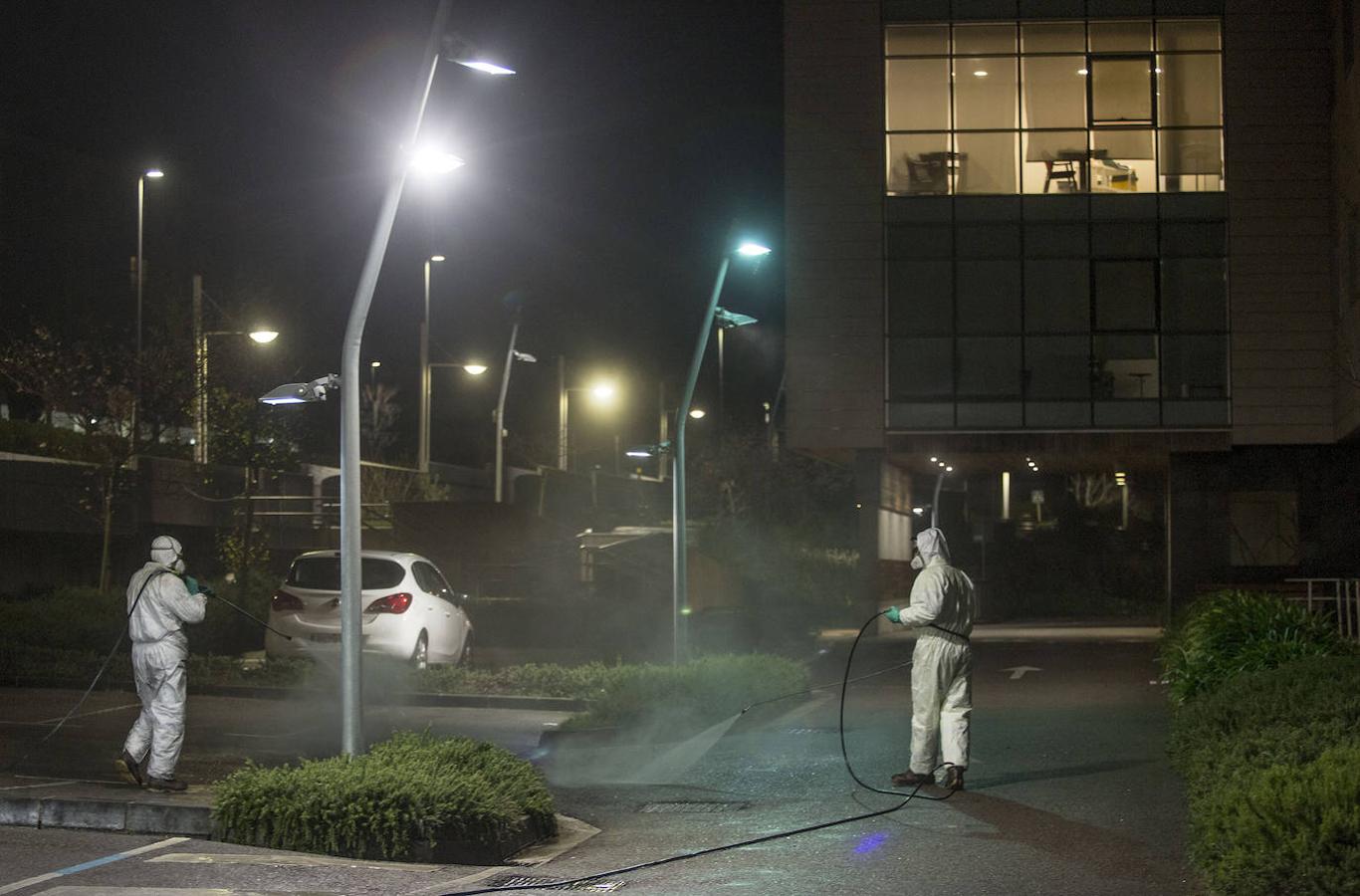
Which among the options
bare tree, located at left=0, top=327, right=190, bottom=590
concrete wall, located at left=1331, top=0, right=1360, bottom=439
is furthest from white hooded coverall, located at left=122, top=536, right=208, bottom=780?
concrete wall, located at left=1331, top=0, right=1360, bottom=439

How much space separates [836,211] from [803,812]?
25.0 meters

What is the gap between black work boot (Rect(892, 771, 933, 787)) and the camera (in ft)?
37.1

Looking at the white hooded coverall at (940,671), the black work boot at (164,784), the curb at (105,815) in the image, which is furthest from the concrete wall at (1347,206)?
the curb at (105,815)

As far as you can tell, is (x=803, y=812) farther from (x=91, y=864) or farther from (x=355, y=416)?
(x=91, y=864)

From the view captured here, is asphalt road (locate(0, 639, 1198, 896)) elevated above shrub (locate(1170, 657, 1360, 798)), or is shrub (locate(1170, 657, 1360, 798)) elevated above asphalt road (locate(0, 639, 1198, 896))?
shrub (locate(1170, 657, 1360, 798))

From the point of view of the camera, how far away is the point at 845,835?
9711 millimetres

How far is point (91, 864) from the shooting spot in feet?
28.3

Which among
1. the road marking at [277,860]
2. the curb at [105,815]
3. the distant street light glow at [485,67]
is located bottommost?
the road marking at [277,860]

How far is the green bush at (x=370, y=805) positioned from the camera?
8.89 m

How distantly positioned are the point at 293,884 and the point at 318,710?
→ 8799 millimetres

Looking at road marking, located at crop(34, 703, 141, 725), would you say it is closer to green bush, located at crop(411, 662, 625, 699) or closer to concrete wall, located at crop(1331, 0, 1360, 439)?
green bush, located at crop(411, 662, 625, 699)

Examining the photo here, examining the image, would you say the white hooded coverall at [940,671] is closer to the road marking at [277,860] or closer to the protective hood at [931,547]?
the protective hood at [931,547]

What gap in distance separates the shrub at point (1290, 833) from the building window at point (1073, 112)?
91.2ft

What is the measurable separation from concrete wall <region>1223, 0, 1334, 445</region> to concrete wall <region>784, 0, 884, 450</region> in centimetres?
751
